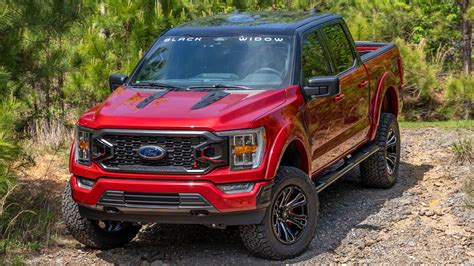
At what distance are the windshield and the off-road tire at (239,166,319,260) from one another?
0.85 meters

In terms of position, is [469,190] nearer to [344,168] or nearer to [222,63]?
[344,168]

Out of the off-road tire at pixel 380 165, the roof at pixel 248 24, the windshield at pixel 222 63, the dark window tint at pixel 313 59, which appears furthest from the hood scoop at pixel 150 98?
the off-road tire at pixel 380 165

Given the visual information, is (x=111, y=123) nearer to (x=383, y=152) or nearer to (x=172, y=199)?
(x=172, y=199)

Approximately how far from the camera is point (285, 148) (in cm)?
647

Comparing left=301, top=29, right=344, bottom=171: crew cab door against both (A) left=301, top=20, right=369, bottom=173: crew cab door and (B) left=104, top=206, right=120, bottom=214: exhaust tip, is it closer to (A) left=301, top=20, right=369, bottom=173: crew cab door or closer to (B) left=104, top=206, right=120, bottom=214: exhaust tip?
(A) left=301, top=20, right=369, bottom=173: crew cab door

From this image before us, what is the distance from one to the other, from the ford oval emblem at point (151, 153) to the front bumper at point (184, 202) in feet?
0.58

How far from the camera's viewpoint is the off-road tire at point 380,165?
29.1ft

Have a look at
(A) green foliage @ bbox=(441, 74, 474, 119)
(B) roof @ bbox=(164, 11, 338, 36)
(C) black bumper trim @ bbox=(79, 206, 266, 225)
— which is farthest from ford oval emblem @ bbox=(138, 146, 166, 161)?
(A) green foliage @ bbox=(441, 74, 474, 119)

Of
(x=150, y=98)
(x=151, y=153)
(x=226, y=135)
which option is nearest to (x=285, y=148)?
(x=226, y=135)

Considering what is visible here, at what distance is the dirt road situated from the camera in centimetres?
669

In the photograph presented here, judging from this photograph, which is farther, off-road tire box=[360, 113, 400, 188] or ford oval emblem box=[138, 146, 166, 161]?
off-road tire box=[360, 113, 400, 188]

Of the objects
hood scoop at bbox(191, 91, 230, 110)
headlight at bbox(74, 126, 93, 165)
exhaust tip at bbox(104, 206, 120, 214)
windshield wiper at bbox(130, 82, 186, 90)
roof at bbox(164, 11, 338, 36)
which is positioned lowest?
exhaust tip at bbox(104, 206, 120, 214)

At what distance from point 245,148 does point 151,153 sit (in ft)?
2.27

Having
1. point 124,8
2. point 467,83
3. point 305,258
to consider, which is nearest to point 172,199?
point 305,258
